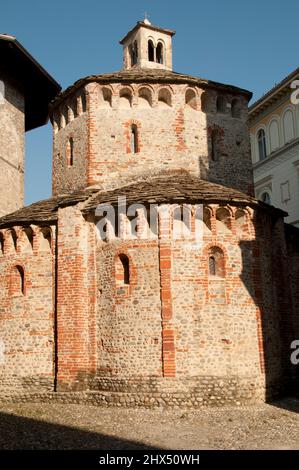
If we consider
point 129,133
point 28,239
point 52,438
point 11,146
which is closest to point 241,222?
A: point 129,133

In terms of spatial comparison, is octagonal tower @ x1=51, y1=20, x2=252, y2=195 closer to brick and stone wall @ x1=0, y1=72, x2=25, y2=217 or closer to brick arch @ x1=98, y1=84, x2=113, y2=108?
brick arch @ x1=98, y1=84, x2=113, y2=108

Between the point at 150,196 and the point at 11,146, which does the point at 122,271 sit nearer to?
the point at 150,196

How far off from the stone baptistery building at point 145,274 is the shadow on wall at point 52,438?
2.64 m

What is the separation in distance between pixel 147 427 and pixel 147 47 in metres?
14.7

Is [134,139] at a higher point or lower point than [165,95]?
lower

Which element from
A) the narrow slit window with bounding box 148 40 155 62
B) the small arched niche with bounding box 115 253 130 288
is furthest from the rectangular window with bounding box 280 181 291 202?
the small arched niche with bounding box 115 253 130 288

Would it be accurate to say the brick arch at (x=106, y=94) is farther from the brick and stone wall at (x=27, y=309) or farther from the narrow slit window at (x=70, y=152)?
the brick and stone wall at (x=27, y=309)

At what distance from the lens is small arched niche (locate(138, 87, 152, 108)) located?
16.6 meters

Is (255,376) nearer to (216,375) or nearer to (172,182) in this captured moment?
(216,375)

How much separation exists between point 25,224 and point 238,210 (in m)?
6.17

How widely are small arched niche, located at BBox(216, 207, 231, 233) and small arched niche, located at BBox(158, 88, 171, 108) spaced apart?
472 cm

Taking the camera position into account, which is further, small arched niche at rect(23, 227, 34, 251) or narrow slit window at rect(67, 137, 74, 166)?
narrow slit window at rect(67, 137, 74, 166)

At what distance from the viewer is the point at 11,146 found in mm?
18953

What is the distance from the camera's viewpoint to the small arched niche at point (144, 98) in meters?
16.6
